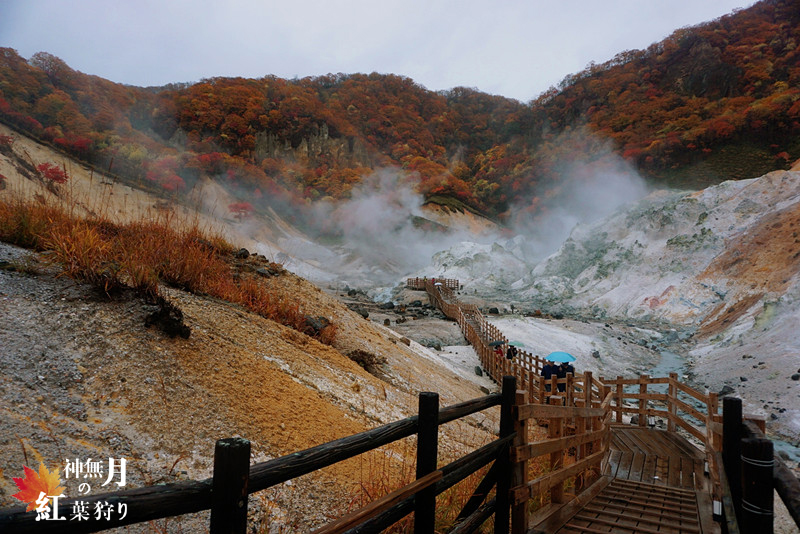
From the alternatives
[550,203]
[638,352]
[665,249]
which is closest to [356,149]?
[550,203]

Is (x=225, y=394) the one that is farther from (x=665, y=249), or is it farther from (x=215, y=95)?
(x=215, y=95)

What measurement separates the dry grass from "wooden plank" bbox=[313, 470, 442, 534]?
3938 millimetres

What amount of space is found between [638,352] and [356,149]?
230 ft

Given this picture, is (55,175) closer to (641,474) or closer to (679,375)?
(641,474)

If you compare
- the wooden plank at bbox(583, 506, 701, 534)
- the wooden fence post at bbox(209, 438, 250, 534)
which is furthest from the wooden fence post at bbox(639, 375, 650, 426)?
the wooden fence post at bbox(209, 438, 250, 534)

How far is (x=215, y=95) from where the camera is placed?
70.8 m

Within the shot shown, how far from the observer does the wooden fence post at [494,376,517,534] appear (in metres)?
3.35

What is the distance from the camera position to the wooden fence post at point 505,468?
11.0 ft

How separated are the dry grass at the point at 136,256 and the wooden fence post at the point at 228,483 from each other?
403 cm

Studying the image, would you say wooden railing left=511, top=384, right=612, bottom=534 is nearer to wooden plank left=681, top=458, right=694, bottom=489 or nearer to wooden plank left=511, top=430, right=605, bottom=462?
wooden plank left=511, top=430, right=605, bottom=462

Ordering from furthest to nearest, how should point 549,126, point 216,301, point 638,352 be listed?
point 549,126 < point 638,352 < point 216,301

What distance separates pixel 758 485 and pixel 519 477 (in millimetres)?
1812

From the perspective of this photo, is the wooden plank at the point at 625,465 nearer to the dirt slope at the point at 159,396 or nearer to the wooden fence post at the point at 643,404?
the dirt slope at the point at 159,396

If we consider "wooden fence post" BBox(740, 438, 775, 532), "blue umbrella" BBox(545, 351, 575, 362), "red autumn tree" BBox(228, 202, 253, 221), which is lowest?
"blue umbrella" BBox(545, 351, 575, 362)
